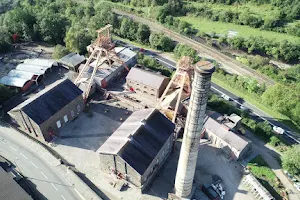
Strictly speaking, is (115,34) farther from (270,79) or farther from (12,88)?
(270,79)

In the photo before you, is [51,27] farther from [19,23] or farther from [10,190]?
[10,190]

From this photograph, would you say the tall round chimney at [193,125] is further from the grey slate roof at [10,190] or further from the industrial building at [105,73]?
the industrial building at [105,73]

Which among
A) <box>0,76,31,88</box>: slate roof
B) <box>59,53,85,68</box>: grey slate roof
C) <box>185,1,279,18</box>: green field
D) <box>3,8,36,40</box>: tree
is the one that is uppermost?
<box>3,8,36,40</box>: tree

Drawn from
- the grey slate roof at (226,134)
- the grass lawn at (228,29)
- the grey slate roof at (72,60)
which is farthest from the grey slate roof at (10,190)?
the grass lawn at (228,29)

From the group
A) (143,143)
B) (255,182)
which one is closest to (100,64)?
(143,143)

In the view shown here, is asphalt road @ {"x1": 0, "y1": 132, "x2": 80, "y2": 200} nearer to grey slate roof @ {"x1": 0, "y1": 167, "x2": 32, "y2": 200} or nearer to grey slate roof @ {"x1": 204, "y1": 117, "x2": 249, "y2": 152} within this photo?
grey slate roof @ {"x1": 0, "y1": 167, "x2": 32, "y2": 200}

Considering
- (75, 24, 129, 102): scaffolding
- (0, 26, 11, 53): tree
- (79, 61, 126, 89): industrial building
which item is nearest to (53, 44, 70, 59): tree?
(79, 61, 126, 89): industrial building
